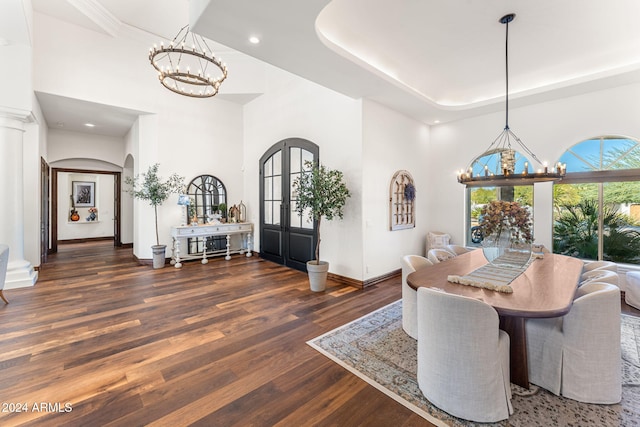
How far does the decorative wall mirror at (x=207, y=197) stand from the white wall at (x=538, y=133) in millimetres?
5114

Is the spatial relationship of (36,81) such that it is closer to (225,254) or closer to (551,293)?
(225,254)

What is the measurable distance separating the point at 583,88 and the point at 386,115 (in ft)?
9.74

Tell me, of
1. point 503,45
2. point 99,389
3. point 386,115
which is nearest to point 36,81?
point 99,389

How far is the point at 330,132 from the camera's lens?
4.89m

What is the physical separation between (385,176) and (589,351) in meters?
3.52

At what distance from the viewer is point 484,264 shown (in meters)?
2.89

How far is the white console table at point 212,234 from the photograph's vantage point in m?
5.86

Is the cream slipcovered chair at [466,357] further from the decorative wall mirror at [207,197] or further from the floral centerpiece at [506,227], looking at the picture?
the decorative wall mirror at [207,197]

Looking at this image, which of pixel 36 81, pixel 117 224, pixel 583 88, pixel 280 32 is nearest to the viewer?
pixel 280 32

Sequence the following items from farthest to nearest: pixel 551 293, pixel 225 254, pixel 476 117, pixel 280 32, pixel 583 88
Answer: pixel 225 254
pixel 476 117
pixel 583 88
pixel 280 32
pixel 551 293

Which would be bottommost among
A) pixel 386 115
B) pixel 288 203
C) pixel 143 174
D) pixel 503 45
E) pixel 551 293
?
pixel 551 293

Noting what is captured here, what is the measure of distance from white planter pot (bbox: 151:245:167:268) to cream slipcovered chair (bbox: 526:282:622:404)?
20.7ft

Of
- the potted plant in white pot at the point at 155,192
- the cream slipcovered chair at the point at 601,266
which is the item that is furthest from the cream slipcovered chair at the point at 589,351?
the potted plant in white pot at the point at 155,192

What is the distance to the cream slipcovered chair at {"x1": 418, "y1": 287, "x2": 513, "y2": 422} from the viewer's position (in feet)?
5.59
